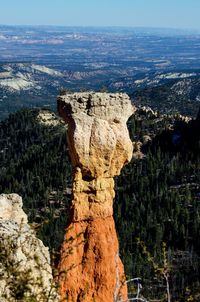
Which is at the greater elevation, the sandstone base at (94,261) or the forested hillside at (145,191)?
the sandstone base at (94,261)

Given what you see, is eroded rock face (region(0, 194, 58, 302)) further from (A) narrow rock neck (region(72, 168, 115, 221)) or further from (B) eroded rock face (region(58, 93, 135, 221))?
(B) eroded rock face (region(58, 93, 135, 221))

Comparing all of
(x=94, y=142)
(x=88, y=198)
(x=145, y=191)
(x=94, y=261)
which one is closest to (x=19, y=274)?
(x=94, y=261)

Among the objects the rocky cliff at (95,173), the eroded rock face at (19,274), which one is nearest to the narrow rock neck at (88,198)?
the rocky cliff at (95,173)

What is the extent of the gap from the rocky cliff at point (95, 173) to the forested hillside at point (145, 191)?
116ft

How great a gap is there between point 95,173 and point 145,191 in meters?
75.3

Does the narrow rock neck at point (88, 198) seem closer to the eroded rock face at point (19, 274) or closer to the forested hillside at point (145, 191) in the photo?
the eroded rock face at point (19, 274)

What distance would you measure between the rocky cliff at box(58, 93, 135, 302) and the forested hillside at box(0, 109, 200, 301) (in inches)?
1392

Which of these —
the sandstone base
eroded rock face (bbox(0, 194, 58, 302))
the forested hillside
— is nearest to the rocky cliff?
the sandstone base

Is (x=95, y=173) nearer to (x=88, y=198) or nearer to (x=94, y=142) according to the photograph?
(x=88, y=198)

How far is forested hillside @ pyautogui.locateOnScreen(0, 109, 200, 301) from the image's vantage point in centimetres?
7356

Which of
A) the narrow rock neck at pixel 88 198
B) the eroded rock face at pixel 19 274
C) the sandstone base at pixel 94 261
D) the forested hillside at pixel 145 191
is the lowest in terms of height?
the forested hillside at pixel 145 191

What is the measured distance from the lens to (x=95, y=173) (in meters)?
25.3

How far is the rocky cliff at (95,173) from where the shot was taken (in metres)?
24.7

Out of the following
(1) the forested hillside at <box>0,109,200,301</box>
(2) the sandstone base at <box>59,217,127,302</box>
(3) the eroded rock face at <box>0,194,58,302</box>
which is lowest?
(1) the forested hillside at <box>0,109,200,301</box>
